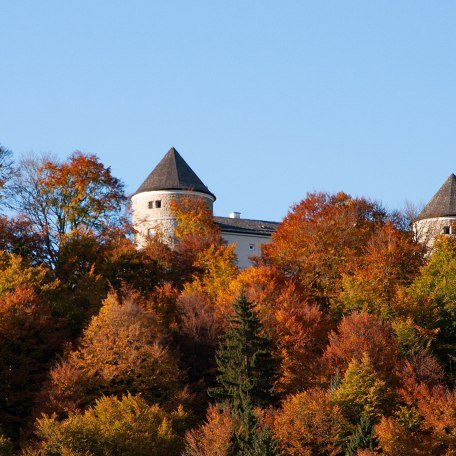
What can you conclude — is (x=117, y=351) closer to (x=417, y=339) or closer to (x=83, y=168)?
(x=417, y=339)

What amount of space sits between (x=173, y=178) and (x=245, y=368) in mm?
30504

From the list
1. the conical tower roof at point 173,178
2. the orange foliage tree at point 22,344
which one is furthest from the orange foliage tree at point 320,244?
the orange foliage tree at point 22,344

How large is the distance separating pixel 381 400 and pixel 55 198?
1018 inches

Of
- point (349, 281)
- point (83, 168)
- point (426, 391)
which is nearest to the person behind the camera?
point (426, 391)

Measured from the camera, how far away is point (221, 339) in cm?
5353

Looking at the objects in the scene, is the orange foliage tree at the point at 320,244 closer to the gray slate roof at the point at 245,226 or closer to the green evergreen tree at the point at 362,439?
the green evergreen tree at the point at 362,439

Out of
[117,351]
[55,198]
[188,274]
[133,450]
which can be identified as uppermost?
[55,198]

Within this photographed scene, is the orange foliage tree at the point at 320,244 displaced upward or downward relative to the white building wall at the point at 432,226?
downward

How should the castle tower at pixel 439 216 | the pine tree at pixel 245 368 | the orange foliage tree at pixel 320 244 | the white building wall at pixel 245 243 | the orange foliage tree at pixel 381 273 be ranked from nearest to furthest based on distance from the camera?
the pine tree at pixel 245 368, the orange foliage tree at pixel 381 273, the orange foliage tree at pixel 320 244, the castle tower at pixel 439 216, the white building wall at pixel 245 243

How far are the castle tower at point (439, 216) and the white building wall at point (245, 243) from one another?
10.5m

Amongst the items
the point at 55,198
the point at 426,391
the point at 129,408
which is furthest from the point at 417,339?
the point at 55,198

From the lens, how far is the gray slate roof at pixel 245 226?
8431 cm

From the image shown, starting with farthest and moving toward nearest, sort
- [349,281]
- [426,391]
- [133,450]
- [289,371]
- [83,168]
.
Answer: [83,168], [349,281], [289,371], [426,391], [133,450]

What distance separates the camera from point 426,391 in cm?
4841
